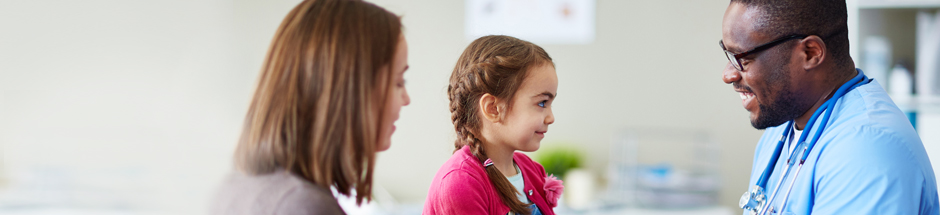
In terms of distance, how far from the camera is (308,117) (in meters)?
0.68

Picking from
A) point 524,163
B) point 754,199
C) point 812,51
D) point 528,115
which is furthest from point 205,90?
point 812,51

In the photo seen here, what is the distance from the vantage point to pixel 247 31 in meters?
3.47

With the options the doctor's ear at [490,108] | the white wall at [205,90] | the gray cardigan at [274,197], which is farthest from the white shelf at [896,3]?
the gray cardigan at [274,197]

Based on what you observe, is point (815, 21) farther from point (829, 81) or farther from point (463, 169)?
point (463, 169)

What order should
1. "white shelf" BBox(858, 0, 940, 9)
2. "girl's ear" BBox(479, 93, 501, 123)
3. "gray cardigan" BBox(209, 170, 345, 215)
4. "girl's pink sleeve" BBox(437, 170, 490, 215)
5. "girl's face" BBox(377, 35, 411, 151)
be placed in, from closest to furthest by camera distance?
"gray cardigan" BBox(209, 170, 345, 215) → "girl's face" BBox(377, 35, 411, 151) → "girl's pink sleeve" BBox(437, 170, 490, 215) → "girl's ear" BBox(479, 93, 501, 123) → "white shelf" BBox(858, 0, 940, 9)

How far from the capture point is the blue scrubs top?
888 mm

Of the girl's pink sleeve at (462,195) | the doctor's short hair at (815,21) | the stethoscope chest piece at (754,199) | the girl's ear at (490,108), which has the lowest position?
the stethoscope chest piece at (754,199)

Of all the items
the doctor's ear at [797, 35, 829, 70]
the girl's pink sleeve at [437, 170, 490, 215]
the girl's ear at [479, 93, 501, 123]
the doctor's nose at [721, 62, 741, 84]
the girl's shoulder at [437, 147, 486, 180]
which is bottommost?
the girl's pink sleeve at [437, 170, 490, 215]

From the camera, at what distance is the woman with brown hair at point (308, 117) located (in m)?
0.65

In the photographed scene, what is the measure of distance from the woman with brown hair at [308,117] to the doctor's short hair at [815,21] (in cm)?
82

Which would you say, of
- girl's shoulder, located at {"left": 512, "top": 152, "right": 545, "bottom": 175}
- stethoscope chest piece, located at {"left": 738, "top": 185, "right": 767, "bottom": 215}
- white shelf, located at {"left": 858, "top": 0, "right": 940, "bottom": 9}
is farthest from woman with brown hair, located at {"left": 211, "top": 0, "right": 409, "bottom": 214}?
white shelf, located at {"left": 858, "top": 0, "right": 940, "bottom": 9}

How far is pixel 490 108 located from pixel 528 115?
0.08m

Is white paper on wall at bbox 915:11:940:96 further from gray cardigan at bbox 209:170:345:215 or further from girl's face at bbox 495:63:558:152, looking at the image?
gray cardigan at bbox 209:170:345:215

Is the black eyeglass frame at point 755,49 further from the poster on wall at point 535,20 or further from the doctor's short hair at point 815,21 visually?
the poster on wall at point 535,20
